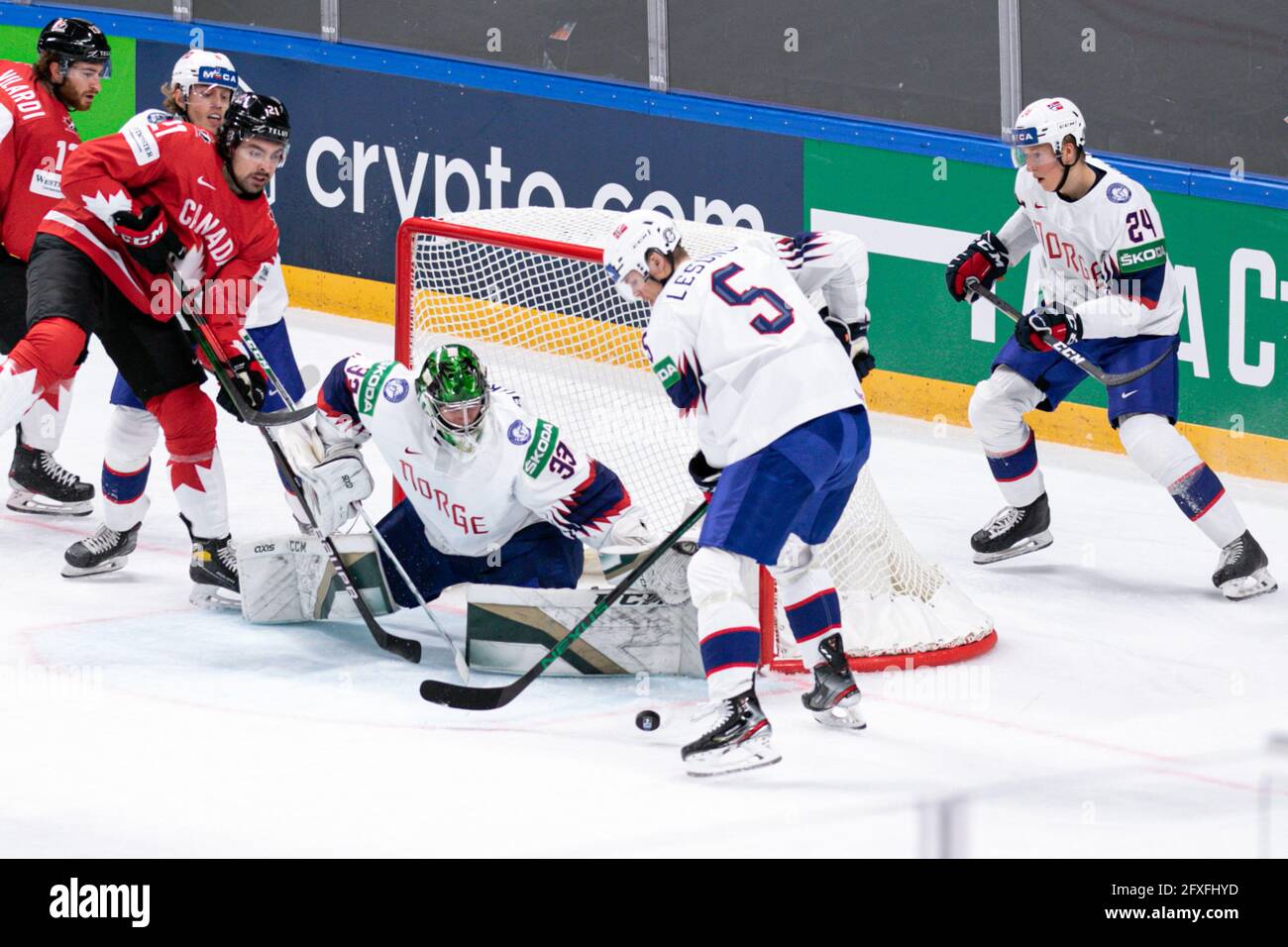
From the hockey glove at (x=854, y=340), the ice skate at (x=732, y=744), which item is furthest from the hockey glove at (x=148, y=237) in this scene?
the ice skate at (x=732, y=744)

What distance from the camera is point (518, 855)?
3.73 m

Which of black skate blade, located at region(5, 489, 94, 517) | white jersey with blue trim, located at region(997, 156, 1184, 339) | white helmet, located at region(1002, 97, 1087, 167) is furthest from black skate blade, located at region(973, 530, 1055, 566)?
black skate blade, located at region(5, 489, 94, 517)

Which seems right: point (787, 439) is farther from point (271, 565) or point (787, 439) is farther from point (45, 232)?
point (45, 232)

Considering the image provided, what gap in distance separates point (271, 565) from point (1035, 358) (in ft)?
7.15

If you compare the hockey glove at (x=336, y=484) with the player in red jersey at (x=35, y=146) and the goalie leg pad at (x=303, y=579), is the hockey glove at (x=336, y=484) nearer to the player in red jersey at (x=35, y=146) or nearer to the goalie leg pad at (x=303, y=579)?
the goalie leg pad at (x=303, y=579)

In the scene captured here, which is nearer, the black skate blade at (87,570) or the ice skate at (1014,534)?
the black skate blade at (87,570)

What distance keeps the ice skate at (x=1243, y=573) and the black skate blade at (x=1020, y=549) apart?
545 mm

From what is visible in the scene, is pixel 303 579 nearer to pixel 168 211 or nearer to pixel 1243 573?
pixel 168 211

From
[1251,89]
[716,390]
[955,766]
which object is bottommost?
[955,766]

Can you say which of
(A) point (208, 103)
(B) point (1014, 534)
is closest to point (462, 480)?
(A) point (208, 103)

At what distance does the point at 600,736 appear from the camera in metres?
4.47

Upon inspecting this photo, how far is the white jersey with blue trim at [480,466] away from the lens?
477cm

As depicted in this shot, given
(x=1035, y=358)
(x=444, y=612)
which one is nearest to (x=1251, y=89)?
(x=1035, y=358)

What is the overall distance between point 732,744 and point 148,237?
6.65 ft
